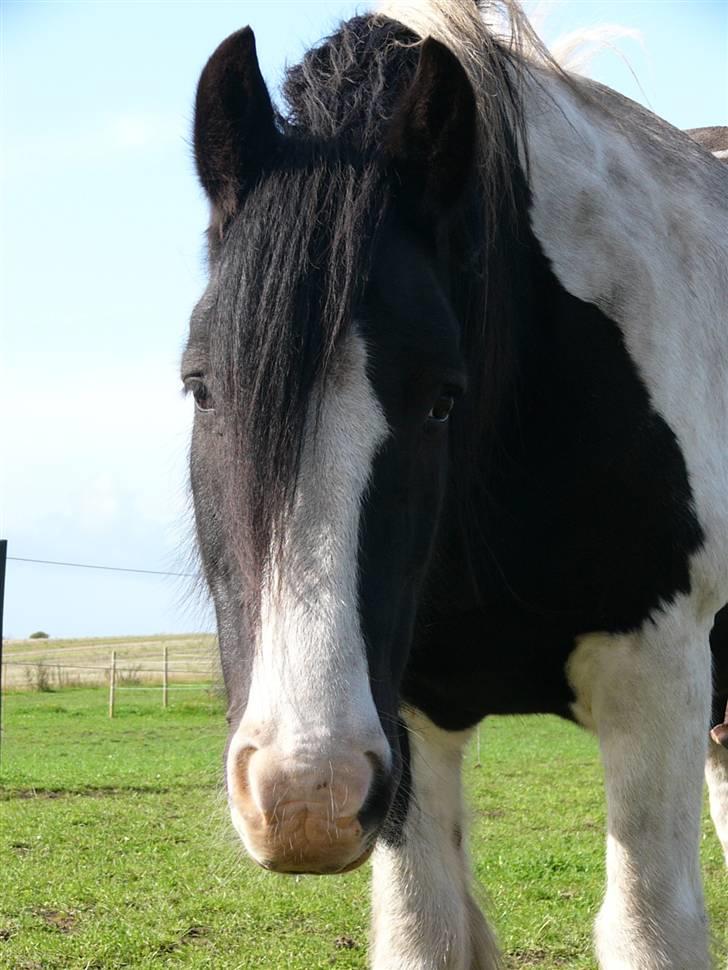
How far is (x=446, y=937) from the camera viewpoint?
3.46 metres

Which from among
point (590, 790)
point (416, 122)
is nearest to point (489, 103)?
point (416, 122)

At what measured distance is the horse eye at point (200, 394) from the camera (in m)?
2.54

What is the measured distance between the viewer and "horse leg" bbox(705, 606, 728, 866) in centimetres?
360

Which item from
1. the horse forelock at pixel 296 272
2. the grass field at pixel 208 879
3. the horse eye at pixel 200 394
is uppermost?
the horse forelock at pixel 296 272

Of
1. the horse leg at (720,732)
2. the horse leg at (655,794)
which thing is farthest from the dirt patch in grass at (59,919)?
the horse leg at (655,794)

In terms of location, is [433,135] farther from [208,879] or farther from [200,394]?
[208,879]

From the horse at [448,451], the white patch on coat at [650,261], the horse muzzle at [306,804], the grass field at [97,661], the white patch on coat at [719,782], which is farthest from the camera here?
the grass field at [97,661]

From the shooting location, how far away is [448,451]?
2.76 meters

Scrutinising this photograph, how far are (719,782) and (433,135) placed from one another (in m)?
3.80

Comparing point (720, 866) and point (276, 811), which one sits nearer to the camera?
point (276, 811)

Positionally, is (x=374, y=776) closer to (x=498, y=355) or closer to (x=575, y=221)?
(x=498, y=355)

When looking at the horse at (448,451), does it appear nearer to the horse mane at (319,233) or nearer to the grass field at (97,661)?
the horse mane at (319,233)

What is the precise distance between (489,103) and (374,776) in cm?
178

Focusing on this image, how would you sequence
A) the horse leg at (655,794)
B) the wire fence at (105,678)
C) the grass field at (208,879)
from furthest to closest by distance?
the wire fence at (105,678)
the grass field at (208,879)
the horse leg at (655,794)
